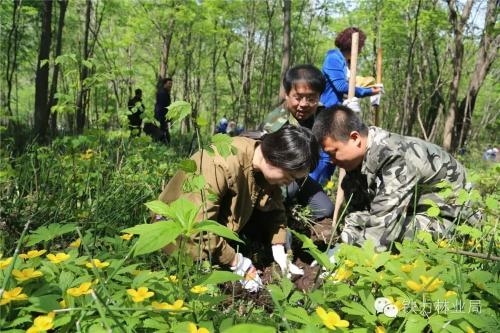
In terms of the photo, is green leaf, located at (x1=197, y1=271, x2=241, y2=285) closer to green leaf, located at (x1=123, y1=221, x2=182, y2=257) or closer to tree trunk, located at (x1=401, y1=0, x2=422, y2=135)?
green leaf, located at (x1=123, y1=221, x2=182, y2=257)

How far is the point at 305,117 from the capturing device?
3342 mm

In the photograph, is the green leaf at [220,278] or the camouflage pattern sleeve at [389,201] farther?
the camouflage pattern sleeve at [389,201]

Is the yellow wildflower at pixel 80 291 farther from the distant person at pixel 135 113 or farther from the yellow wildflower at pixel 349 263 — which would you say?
the distant person at pixel 135 113

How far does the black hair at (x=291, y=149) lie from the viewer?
203cm

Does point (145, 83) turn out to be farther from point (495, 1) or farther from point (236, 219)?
point (236, 219)

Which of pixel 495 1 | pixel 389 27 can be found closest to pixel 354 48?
pixel 495 1

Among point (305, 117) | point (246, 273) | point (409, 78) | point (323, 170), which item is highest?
point (409, 78)

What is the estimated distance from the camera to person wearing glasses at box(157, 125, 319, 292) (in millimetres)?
2027

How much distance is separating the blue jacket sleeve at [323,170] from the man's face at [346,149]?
1378 millimetres

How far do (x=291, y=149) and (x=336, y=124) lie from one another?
0.47 m

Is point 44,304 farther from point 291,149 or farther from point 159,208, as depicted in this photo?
point 291,149

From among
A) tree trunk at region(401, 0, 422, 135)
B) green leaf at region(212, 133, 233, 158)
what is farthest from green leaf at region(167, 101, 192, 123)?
tree trunk at region(401, 0, 422, 135)

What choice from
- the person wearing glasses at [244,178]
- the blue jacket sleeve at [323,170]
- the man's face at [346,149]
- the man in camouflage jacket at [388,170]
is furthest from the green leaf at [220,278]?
the blue jacket sleeve at [323,170]

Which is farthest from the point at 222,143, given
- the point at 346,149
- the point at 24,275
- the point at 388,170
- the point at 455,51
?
the point at 455,51
